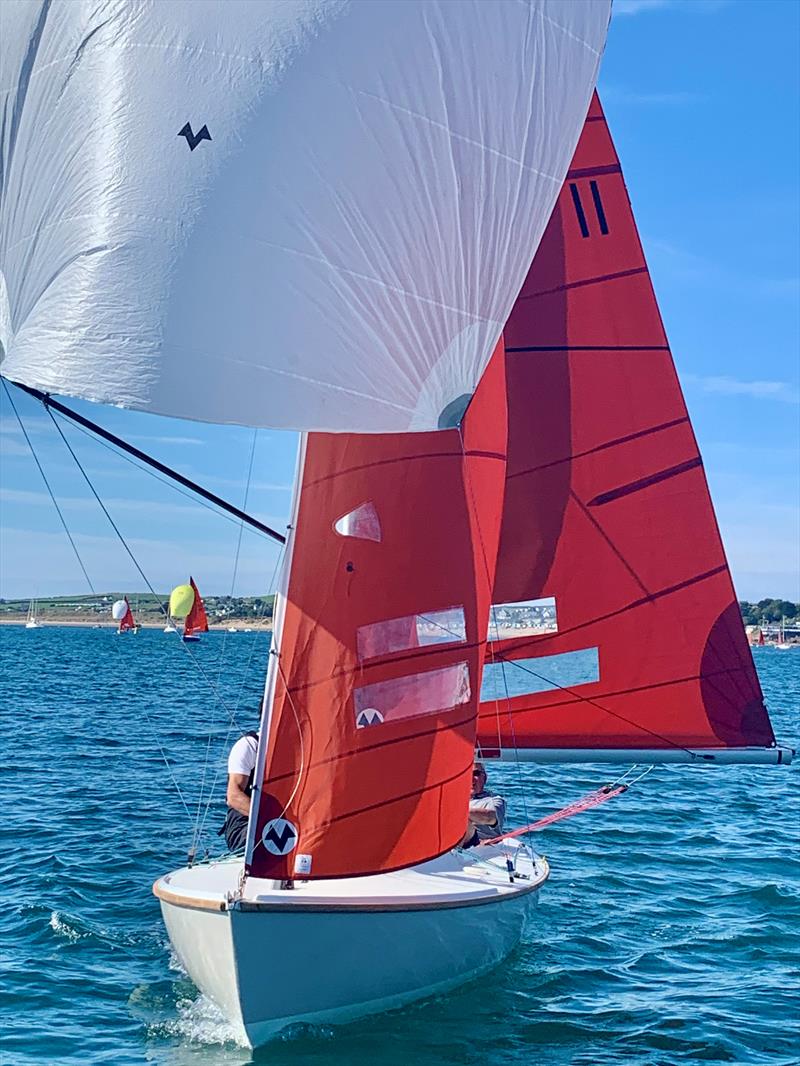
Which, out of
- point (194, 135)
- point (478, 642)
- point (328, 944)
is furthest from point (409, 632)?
point (194, 135)

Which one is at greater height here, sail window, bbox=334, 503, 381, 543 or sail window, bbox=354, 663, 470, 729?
sail window, bbox=334, 503, 381, 543

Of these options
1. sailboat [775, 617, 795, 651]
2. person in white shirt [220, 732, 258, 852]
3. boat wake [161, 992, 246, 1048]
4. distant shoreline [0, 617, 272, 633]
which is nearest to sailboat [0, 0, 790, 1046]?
boat wake [161, 992, 246, 1048]

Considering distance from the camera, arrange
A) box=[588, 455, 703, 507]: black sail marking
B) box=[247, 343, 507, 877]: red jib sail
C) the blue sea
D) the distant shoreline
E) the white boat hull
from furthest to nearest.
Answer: the distant shoreline < box=[588, 455, 703, 507]: black sail marking < box=[247, 343, 507, 877]: red jib sail < the blue sea < the white boat hull

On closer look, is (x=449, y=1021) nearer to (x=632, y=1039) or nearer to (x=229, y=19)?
(x=632, y=1039)

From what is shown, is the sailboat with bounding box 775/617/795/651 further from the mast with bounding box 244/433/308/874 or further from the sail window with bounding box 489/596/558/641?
the mast with bounding box 244/433/308/874

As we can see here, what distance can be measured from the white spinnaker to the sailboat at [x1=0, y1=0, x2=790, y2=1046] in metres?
0.02

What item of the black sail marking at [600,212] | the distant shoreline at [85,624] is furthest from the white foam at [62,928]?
the distant shoreline at [85,624]

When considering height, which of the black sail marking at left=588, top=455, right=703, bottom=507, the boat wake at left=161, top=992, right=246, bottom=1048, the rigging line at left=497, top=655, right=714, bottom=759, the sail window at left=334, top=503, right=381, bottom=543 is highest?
the black sail marking at left=588, top=455, right=703, bottom=507

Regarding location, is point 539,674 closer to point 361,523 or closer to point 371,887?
point 371,887

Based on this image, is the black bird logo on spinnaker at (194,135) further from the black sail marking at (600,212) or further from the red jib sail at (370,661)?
the black sail marking at (600,212)

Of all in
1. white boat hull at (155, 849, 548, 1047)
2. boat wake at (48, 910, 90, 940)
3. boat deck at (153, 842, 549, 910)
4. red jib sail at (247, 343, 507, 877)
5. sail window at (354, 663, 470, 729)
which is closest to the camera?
white boat hull at (155, 849, 548, 1047)

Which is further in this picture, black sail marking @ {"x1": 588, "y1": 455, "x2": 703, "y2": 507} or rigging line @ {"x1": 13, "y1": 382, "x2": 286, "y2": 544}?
black sail marking @ {"x1": 588, "y1": 455, "x2": 703, "y2": 507}

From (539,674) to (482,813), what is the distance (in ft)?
4.32

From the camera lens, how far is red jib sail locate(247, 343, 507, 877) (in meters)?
7.44
